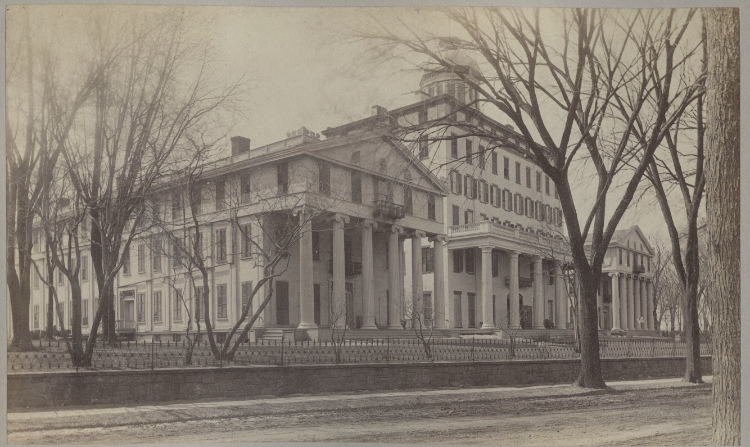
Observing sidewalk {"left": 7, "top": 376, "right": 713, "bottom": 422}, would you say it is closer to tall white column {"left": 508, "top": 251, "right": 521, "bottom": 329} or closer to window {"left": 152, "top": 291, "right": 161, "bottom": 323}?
tall white column {"left": 508, "top": 251, "right": 521, "bottom": 329}

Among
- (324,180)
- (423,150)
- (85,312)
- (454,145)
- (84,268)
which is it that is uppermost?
(454,145)

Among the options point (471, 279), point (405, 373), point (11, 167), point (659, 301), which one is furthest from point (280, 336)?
point (659, 301)

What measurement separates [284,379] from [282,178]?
119 inches

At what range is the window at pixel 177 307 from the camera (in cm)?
1127

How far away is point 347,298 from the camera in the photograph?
466 inches

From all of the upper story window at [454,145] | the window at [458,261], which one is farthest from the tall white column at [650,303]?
the upper story window at [454,145]

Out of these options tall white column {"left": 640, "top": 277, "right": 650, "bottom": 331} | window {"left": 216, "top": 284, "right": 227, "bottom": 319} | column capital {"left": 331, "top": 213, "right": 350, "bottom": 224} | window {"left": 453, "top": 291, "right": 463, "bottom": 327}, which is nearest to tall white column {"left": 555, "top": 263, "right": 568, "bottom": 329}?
tall white column {"left": 640, "top": 277, "right": 650, "bottom": 331}

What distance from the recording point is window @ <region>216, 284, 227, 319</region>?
37.8 ft

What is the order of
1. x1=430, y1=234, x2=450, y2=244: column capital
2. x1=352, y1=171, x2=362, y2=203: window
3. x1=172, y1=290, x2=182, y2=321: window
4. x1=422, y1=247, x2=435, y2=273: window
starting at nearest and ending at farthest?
1. x1=352, y1=171, x2=362, y2=203: window
2. x1=172, y1=290, x2=182, y2=321: window
3. x1=430, y1=234, x2=450, y2=244: column capital
4. x1=422, y1=247, x2=435, y2=273: window

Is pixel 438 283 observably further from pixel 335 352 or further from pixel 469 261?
pixel 335 352

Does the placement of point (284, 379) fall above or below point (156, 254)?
below

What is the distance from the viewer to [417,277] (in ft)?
39.8

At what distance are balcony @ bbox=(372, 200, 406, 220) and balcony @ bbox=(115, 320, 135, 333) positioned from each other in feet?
12.9

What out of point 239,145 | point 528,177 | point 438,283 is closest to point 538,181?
point 528,177
